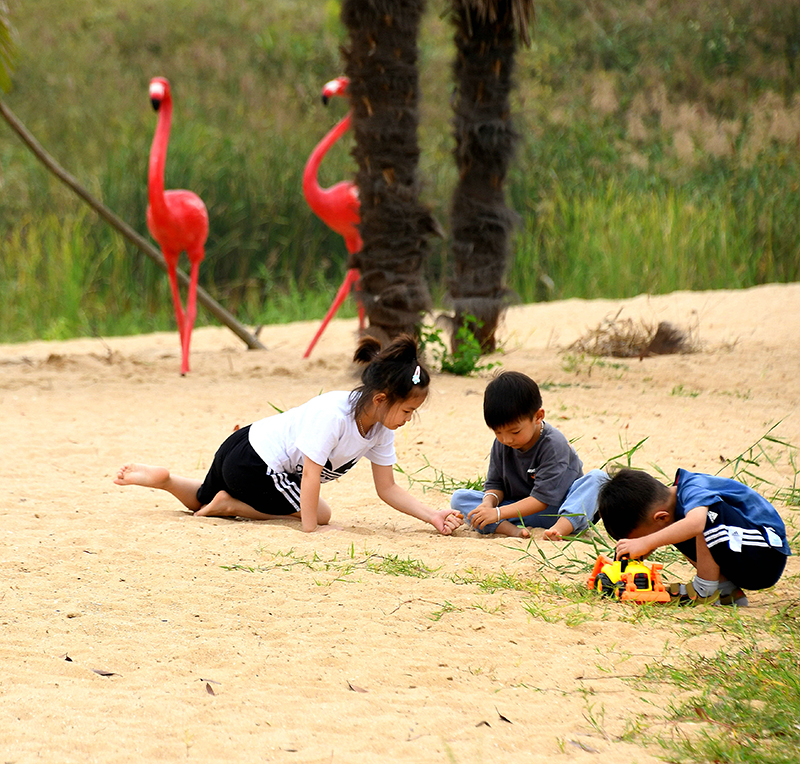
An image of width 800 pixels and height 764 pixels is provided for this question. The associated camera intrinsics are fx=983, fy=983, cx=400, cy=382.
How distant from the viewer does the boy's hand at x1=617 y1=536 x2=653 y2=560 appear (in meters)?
3.03

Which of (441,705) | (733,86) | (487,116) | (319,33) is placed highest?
(319,33)

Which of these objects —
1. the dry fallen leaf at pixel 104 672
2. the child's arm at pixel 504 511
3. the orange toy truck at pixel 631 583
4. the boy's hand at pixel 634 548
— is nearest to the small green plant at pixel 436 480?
the child's arm at pixel 504 511

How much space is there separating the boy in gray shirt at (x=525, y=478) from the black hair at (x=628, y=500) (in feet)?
1.59

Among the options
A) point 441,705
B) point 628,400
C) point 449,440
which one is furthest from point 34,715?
point 628,400

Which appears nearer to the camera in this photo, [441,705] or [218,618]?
[441,705]

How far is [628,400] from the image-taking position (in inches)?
253

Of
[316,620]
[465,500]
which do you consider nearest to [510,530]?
[465,500]

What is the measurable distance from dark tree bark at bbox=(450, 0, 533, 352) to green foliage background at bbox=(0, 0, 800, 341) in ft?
1.18

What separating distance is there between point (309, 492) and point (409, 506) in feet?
1.41

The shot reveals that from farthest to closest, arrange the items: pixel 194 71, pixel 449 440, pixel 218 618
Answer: pixel 194 71 < pixel 449 440 < pixel 218 618

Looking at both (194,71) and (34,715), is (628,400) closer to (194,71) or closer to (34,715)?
(34,715)

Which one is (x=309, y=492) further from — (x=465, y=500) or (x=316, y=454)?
(x=465, y=500)

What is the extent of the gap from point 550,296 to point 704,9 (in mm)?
12417

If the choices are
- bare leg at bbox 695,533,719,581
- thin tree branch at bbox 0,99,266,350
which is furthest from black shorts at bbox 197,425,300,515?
thin tree branch at bbox 0,99,266,350
